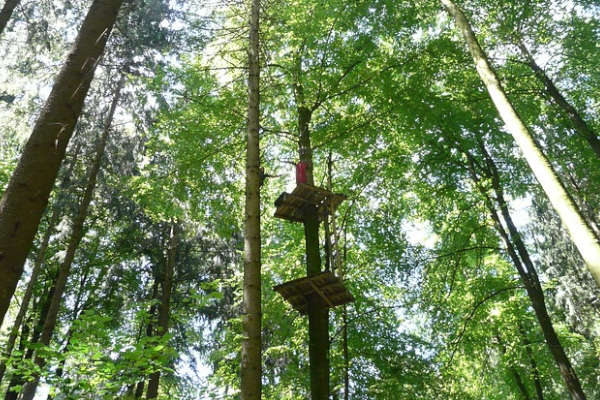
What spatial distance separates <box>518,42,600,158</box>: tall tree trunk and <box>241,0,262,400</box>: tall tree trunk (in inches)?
269

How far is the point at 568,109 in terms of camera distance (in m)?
9.01

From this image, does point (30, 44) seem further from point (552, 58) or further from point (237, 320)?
point (552, 58)

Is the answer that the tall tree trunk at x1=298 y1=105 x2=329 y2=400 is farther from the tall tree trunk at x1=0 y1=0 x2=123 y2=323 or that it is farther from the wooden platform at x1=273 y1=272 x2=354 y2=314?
the tall tree trunk at x1=0 y1=0 x2=123 y2=323

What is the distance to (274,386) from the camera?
1068 centimetres

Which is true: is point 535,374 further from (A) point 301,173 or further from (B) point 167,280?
(B) point 167,280

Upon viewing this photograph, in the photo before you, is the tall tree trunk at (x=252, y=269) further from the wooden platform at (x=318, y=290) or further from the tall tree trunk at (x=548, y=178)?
the tall tree trunk at (x=548, y=178)

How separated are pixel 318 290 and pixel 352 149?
3.48 m

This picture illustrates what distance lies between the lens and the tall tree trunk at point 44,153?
2.71 meters

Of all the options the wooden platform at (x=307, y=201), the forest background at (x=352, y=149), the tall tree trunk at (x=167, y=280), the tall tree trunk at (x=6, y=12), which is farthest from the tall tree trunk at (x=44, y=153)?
the tall tree trunk at (x=167, y=280)

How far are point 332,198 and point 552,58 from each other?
6.56 metres

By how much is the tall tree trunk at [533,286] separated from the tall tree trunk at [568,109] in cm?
216

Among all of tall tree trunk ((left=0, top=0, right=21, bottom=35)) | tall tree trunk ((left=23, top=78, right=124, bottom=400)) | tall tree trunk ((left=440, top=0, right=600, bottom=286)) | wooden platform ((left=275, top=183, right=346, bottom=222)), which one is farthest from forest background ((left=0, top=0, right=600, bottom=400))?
tall tree trunk ((left=440, top=0, right=600, bottom=286))

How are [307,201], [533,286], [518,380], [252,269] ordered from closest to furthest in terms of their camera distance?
[252,269] → [307,201] → [533,286] → [518,380]

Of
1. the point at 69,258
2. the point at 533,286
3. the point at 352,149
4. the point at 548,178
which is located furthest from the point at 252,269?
the point at 533,286
